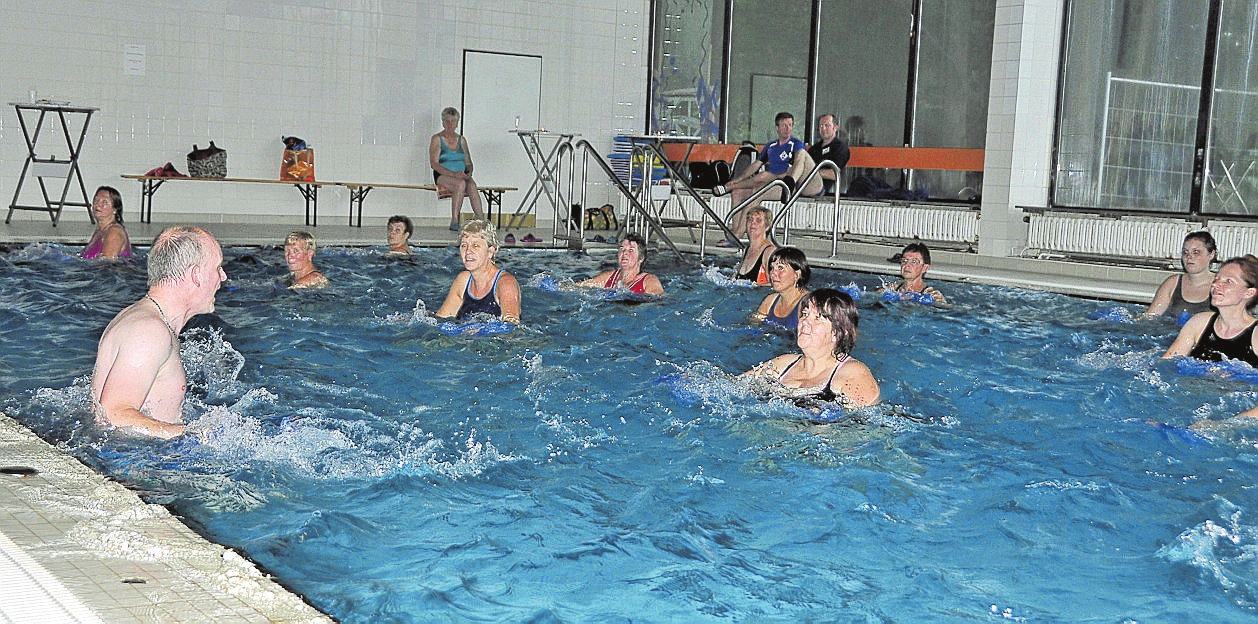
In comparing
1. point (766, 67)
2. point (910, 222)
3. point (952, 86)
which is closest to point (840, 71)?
point (766, 67)

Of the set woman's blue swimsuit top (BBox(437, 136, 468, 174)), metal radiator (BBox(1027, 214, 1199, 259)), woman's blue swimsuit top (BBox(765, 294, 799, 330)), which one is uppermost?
woman's blue swimsuit top (BBox(437, 136, 468, 174))

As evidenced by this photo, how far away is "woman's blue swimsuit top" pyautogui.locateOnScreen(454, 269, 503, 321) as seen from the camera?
7.77 meters

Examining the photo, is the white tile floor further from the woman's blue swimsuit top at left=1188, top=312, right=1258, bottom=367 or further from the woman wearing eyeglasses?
the woman wearing eyeglasses

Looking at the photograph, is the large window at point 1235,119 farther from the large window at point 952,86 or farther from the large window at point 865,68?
the large window at point 865,68

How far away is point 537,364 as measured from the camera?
22.6 feet

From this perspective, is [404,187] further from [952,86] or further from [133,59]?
[952,86]

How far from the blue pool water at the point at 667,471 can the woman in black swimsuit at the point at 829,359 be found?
0.14m

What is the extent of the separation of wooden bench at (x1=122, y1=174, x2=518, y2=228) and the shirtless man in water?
33.6ft

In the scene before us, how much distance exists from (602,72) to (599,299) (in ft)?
32.4

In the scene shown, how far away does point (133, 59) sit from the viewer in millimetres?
14609

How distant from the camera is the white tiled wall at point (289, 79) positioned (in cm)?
1430

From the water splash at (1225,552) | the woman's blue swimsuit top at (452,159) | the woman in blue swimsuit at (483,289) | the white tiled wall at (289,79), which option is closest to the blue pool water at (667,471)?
the water splash at (1225,552)

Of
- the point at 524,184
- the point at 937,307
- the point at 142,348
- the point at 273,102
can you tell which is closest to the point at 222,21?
the point at 273,102

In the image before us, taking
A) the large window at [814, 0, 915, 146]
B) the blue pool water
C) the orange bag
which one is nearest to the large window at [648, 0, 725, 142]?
the large window at [814, 0, 915, 146]
